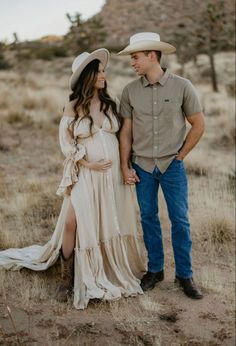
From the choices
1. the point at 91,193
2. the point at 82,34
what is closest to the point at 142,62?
the point at 91,193

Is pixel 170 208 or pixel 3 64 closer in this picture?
pixel 170 208

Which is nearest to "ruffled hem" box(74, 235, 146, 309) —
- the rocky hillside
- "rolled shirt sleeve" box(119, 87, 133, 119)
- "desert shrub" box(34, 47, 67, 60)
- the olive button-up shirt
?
the olive button-up shirt

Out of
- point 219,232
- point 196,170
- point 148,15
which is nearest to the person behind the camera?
point 219,232

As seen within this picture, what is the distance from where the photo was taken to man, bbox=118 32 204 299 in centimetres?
468

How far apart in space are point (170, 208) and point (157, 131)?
689mm

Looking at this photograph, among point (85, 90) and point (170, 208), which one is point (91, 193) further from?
point (85, 90)

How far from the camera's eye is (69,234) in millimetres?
4785

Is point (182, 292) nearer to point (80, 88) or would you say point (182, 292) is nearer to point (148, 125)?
Answer: point (148, 125)

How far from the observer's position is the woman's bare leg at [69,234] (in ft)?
15.6

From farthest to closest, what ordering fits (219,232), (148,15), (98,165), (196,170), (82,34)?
(148,15)
(82,34)
(196,170)
(219,232)
(98,165)

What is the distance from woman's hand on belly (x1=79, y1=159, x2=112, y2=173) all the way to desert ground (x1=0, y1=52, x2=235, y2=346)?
1074 mm

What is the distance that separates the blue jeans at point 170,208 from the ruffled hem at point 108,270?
0.60 ft

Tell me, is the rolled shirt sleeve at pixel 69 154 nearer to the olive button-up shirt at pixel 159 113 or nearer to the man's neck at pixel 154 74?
the olive button-up shirt at pixel 159 113

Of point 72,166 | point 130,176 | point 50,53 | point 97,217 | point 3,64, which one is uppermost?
point 50,53
